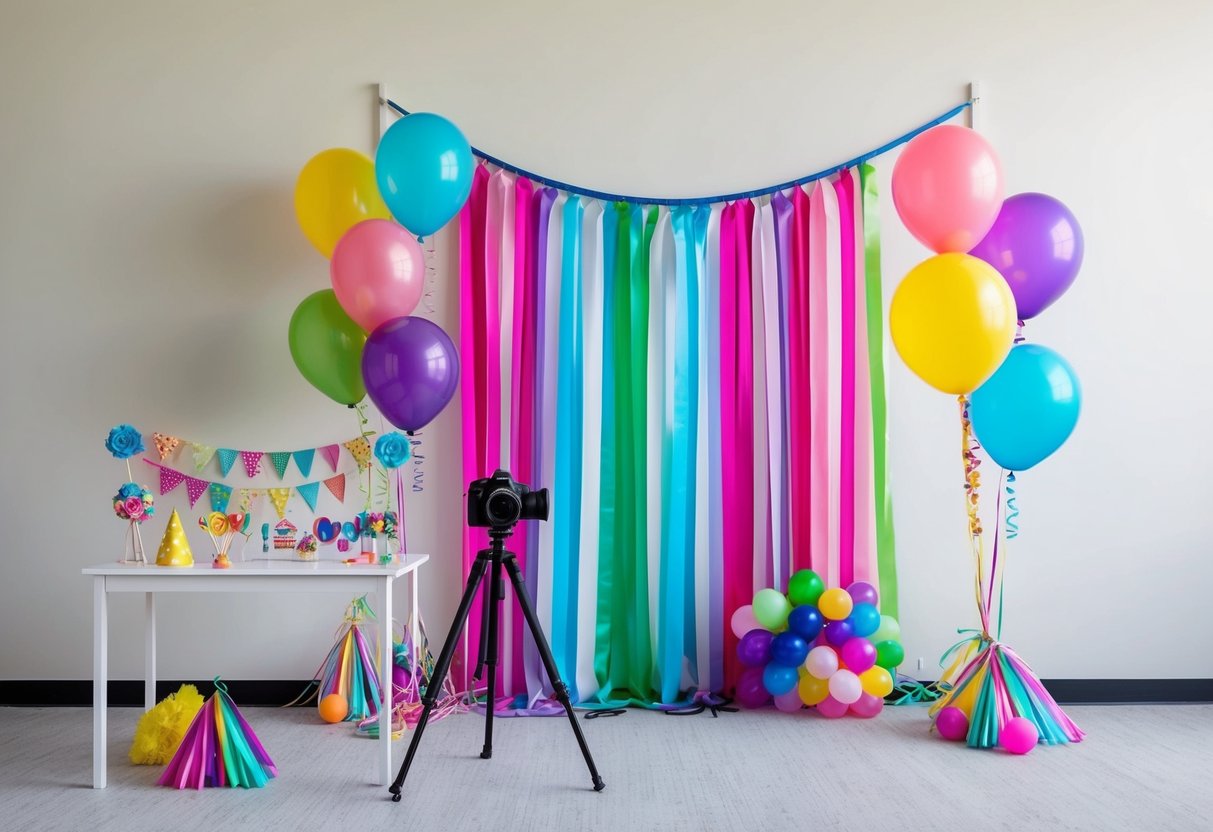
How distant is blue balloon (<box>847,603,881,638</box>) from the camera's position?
3238 mm

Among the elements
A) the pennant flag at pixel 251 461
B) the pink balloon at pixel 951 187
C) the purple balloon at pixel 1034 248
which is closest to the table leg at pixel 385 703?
the pennant flag at pixel 251 461

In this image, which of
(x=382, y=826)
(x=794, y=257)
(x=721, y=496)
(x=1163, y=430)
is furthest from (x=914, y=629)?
(x=382, y=826)

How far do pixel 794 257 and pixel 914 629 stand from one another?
144cm

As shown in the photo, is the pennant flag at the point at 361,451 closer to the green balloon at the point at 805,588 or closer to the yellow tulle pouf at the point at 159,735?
the yellow tulle pouf at the point at 159,735

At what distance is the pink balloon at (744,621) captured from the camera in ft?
11.0

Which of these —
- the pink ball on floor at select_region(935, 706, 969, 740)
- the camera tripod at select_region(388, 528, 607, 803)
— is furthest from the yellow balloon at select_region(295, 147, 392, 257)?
the pink ball on floor at select_region(935, 706, 969, 740)

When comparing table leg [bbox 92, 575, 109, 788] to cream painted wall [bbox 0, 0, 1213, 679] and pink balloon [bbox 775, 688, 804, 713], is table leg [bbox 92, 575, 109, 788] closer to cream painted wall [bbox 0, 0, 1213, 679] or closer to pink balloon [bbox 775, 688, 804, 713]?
cream painted wall [bbox 0, 0, 1213, 679]

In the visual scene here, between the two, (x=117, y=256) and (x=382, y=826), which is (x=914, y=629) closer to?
(x=382, y=826)

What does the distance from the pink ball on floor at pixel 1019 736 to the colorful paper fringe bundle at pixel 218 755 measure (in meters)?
2.12

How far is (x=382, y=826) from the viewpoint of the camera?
91.2 inches

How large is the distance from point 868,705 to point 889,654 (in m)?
0.21

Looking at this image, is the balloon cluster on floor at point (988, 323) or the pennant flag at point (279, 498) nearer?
the balloon cluster on floor at point (988, 323)

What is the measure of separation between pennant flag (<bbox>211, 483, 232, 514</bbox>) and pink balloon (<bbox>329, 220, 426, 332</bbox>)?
37.1 inches

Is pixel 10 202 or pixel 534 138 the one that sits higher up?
pixel 534 138
